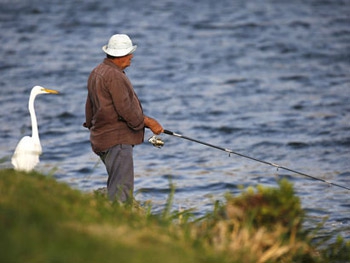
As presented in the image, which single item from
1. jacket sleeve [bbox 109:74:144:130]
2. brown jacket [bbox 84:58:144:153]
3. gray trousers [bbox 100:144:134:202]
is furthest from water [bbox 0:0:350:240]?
jacket sleeve [bbox 109:74:144:130]

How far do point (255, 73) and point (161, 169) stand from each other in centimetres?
797

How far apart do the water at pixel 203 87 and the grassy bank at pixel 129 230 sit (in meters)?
1.74

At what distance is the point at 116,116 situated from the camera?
894 centimetres

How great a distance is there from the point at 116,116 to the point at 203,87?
12139mm

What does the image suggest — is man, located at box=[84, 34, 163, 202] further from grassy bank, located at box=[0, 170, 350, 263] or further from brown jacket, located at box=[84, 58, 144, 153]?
grassy bank, located at box=[0, 170, 350, 263]

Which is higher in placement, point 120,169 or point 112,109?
point 112,109

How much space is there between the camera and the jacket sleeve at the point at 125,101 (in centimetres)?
874

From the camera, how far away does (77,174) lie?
46.5 ft

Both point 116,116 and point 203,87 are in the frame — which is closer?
point 116,116

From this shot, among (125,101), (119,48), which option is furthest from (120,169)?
(119,48)

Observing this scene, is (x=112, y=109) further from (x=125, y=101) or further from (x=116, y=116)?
(x=125, y=101)

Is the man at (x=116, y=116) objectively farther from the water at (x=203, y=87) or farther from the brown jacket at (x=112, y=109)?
the water at (x=203, y=87)

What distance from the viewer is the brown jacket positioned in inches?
345

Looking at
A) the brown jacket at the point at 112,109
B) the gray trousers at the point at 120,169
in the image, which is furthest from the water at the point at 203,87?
the brown jacket at the point at 112,109
